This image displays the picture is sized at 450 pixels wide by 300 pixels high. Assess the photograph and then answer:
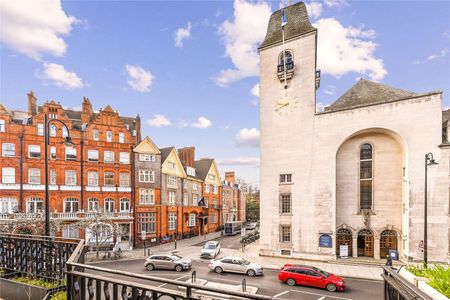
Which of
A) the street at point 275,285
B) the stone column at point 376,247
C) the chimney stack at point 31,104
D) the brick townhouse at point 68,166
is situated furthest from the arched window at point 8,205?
the stone column at point 376,247

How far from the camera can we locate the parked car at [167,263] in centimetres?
1944

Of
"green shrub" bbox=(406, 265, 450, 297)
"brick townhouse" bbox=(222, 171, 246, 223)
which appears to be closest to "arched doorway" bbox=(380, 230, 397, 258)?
"green shrub" bbox=(406, 265, 450, 297)

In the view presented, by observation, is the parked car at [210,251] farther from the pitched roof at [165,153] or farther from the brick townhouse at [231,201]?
the brick townhouse at [231,201]

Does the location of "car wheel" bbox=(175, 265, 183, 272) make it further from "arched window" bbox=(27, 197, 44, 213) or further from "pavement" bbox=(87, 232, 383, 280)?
"arched window" bbox=(27, 197, 44, 213)

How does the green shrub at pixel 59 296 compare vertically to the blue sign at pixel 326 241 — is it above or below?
above

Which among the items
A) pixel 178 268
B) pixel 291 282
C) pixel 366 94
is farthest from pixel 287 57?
pixel 178 268

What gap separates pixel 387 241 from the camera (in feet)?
77.6

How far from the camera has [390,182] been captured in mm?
24078

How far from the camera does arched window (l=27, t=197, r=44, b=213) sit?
25280 mm

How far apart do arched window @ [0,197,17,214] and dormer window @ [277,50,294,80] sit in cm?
3045

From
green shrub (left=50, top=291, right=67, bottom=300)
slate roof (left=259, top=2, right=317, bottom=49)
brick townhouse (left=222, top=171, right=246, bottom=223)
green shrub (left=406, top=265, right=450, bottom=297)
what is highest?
slate roof (left=259, top=2, right=317, bottom=49)

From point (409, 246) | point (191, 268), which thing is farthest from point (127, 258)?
point (409, 246)

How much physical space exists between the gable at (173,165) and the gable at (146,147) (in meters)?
2.72

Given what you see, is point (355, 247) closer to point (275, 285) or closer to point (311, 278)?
point (311, 278)
